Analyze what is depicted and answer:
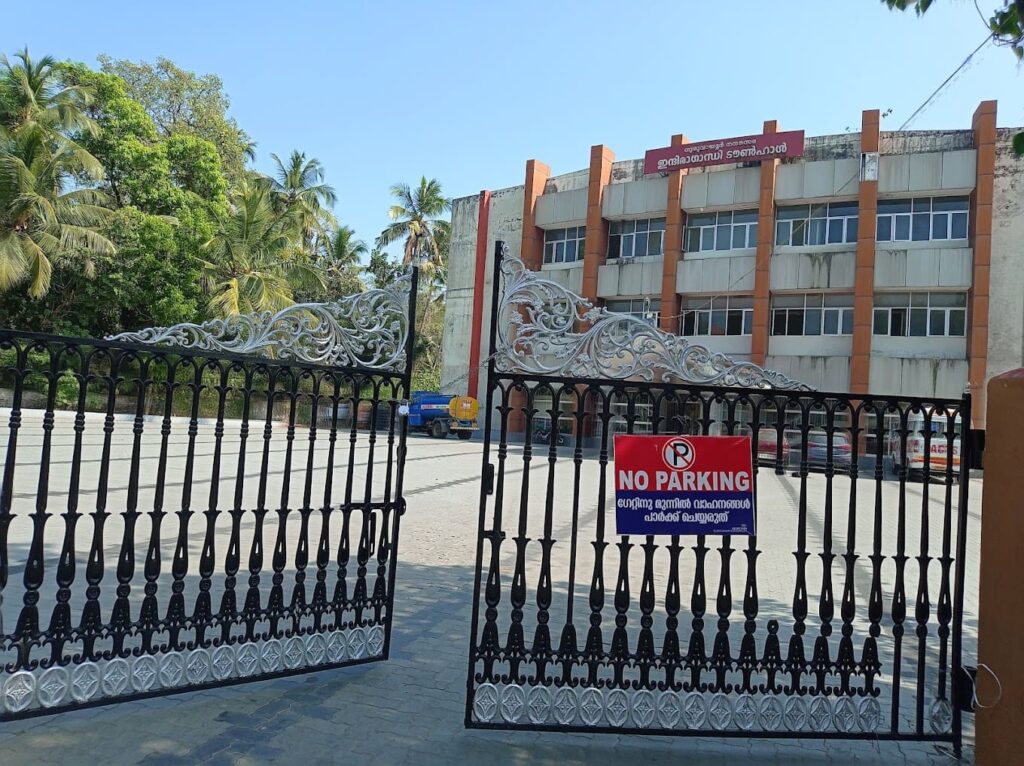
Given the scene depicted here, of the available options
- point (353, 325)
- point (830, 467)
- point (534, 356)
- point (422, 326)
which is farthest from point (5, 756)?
point (422, 326)

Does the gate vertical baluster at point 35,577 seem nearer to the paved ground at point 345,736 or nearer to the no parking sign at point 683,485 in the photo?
the paved ground at point 345,736

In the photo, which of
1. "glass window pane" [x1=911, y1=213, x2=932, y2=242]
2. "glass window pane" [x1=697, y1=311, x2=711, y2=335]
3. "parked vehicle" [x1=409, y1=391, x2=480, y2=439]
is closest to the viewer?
"glass window pane" [x1=911, y1=213, x2=932, y2=242]

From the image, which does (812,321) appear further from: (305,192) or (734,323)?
(305,192)

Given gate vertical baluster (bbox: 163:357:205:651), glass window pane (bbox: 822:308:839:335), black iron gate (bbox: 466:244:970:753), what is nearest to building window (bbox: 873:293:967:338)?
glass window pane (bbox: 822:308:839:335)

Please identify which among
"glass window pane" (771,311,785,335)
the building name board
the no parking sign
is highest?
the building name board

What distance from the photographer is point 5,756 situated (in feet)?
10.3

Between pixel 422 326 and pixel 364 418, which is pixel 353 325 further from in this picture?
pixel 422 326

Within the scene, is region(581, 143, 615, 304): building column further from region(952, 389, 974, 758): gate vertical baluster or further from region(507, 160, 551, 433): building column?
region(952, 389, 974, 758): gate vertical baluster

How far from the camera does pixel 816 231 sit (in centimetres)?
2733

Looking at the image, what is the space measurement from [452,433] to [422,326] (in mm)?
14939

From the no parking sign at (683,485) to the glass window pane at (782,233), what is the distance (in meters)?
26.2

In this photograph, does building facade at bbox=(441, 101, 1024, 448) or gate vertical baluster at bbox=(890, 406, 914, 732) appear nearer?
gate vertical baluster at bbox=(890, 406, 914, 732)

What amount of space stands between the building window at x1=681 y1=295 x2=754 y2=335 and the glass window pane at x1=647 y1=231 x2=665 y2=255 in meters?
2.53

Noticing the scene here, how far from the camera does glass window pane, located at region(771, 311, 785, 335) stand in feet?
90.7
